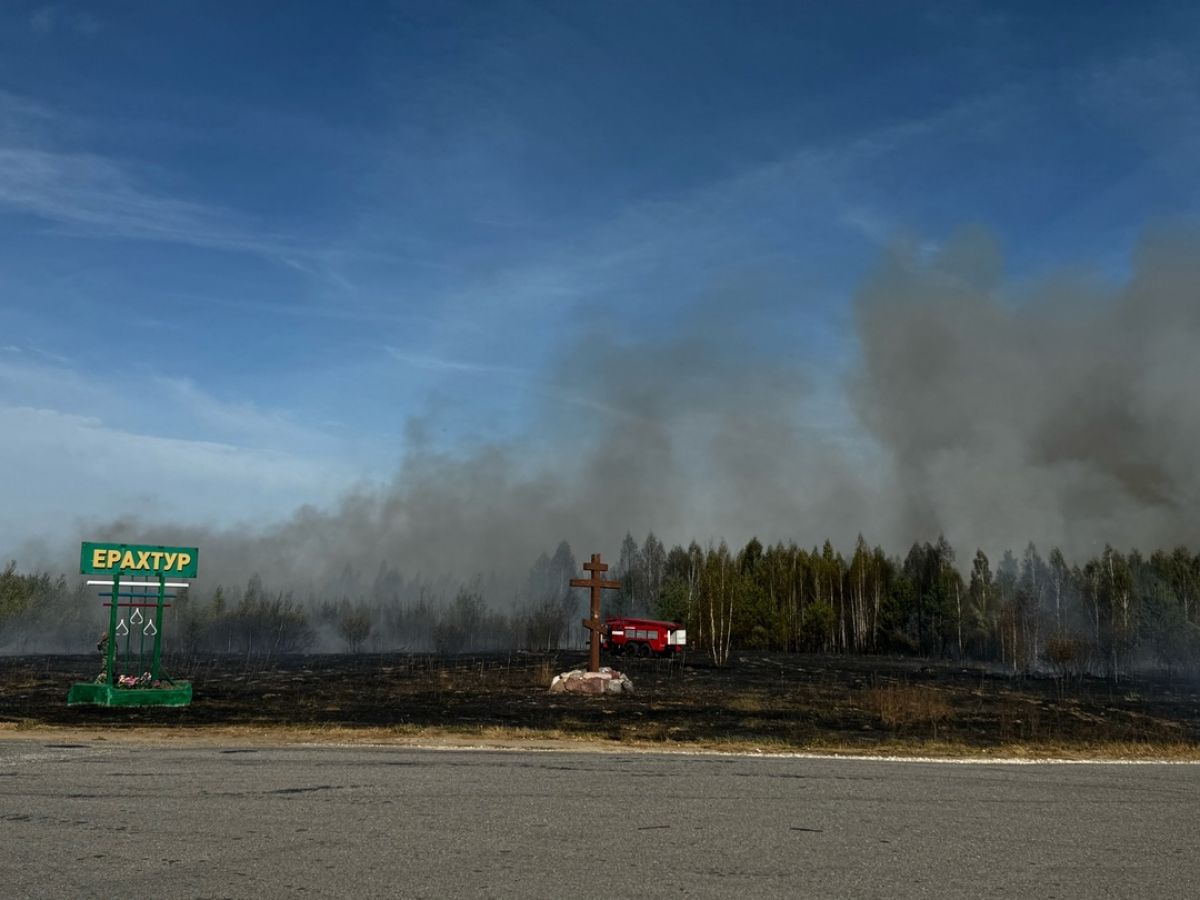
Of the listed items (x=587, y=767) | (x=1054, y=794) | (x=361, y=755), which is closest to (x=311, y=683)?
(x=361, y=755)

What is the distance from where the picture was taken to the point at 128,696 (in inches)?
1097

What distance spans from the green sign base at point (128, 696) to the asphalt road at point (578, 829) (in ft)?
40.9

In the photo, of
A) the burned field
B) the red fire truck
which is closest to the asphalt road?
the burned field

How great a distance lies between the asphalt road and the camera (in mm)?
8219

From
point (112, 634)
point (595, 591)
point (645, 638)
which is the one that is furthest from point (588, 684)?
point (645, 638)

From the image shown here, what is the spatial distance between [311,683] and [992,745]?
98.1 feet

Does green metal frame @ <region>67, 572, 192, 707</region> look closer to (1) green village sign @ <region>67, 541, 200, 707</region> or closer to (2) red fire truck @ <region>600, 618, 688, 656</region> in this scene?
(1) green village sign @ <region>67, 541, 200, 707</region>

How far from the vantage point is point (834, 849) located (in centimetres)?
965

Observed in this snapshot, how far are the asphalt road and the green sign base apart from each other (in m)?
12.5

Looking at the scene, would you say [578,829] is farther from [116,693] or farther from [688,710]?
[116,693]

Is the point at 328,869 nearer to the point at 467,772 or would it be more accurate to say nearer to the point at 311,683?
the point at 467,772

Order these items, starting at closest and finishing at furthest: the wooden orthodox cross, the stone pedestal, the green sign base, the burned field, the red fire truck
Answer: the burned field
the green sign base
the stone pedestal
the wooden orthodox cross
the red fire truck

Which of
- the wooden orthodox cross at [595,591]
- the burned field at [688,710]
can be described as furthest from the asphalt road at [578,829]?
the wooden orthodox cross at [595,591]

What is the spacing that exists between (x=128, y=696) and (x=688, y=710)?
53.7ft
